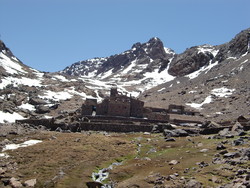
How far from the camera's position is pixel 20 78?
173125 millimetres

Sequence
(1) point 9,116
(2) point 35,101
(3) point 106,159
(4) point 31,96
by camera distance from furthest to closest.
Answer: (4) point 31,96 < (2) point 35,101 < (1) point 9,116 < (3) point 106,159

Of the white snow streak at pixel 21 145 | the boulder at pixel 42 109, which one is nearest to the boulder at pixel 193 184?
the white snow streak at pixel 21 145

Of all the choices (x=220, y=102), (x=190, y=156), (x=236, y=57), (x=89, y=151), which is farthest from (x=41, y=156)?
(x=236, y=57)

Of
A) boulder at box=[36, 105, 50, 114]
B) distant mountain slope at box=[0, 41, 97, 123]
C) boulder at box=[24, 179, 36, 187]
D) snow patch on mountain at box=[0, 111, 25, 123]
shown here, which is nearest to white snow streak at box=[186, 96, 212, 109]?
distant mountain slope at box=[0, 41, 97, 123]

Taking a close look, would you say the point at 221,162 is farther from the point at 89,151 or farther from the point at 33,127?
the point at 33,127

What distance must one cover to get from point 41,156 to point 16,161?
3.85 m

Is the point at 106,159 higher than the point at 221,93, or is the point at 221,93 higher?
the point at 221,93

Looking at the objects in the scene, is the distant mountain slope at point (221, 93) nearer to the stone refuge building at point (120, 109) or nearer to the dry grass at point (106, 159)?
the stone refuge building at point (120, 109)

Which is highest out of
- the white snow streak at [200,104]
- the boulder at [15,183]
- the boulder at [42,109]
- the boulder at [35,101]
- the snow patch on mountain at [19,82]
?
the snow patch on mountain at [19,82]

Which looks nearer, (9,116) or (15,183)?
(15,183)

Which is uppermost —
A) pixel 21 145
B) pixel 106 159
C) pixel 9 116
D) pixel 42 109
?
pixel 42 109

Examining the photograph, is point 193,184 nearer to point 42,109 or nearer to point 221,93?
point 42,109

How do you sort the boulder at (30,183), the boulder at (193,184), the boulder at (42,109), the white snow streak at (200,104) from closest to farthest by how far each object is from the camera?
1. the boulder at (193,184)
2. the boulder at (30,183)
3. the boulder at (42,109)
4. the white snow streak at (200,104)

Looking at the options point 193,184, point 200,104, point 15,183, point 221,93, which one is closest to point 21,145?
point 15,183
